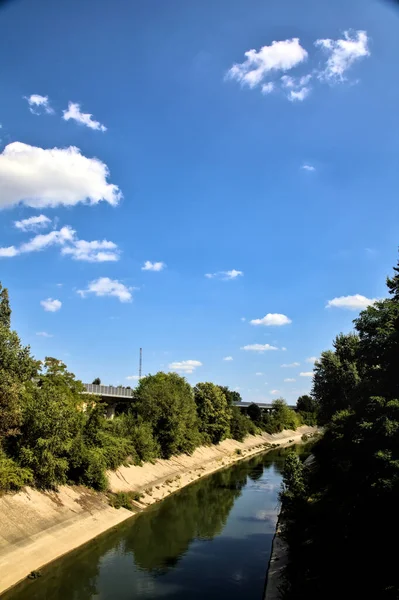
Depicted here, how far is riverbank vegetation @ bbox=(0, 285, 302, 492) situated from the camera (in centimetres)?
2892

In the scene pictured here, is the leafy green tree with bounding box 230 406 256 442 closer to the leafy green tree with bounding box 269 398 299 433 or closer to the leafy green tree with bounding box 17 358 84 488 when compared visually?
the leafy green tree with bounding box 269 398 299 433

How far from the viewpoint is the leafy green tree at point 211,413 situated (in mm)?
81062

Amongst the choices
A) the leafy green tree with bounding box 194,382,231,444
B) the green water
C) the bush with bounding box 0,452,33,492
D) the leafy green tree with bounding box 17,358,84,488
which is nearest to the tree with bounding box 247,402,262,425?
the leafy green tree with bounding box 194,382,231,444

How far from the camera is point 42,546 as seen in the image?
26047 mm

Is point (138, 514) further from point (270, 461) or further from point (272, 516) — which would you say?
point (270, 461)

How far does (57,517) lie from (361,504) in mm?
20467

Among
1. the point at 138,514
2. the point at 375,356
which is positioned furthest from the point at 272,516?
the point at 375,356

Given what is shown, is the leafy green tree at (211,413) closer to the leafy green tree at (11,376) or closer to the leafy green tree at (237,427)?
the leafy green tree at (237,427)

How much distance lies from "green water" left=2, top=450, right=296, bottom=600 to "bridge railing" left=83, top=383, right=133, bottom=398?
36.6m

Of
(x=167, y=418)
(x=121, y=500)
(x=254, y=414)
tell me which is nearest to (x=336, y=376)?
(x=167, y=418)

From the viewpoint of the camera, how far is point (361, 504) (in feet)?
61.9

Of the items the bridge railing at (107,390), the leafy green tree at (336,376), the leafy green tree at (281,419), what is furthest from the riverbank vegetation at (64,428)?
the leafy green tree at (281,419)

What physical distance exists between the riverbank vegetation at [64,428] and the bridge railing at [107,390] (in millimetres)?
15241

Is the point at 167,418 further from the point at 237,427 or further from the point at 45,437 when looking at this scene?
the point at 237,427
